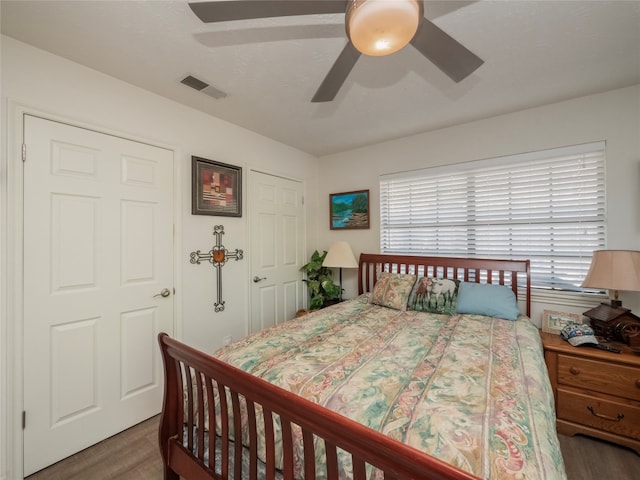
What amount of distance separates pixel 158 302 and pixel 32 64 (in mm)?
1711

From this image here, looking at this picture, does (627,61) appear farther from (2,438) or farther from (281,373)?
(2,438)

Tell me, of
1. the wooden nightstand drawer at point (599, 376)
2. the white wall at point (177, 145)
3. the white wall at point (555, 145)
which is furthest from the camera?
the white wall at point (555, 145)

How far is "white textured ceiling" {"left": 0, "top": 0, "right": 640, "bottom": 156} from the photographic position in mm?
1399

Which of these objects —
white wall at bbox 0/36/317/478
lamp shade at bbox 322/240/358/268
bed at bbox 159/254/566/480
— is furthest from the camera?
lamp shade at bbox 322/240/358/268

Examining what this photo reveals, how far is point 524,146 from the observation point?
247 cm

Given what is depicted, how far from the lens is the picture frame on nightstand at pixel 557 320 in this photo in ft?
7.05

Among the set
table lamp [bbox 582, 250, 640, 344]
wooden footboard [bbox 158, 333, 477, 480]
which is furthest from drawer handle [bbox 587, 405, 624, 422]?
wooden footboard [bbox 158, 333, 477, 480]

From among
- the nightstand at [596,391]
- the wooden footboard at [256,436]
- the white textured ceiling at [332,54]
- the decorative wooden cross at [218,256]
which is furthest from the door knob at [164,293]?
the nightstand at [596,391]

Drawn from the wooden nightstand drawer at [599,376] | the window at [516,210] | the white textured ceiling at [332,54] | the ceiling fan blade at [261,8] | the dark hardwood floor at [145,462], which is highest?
the white textured ceiling at [332,54]

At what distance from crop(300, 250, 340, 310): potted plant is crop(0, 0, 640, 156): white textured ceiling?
1727mm

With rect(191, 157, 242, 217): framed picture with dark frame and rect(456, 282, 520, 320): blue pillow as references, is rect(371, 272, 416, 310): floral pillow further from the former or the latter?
rect(191, 157, 242, 217): framed picture with dark frame

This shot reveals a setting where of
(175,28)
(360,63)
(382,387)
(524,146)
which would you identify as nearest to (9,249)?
(175,28)

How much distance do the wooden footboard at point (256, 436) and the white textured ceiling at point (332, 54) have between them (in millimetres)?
1689

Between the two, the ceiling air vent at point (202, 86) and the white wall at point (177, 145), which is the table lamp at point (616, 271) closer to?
the white wall at point (177, 145)
